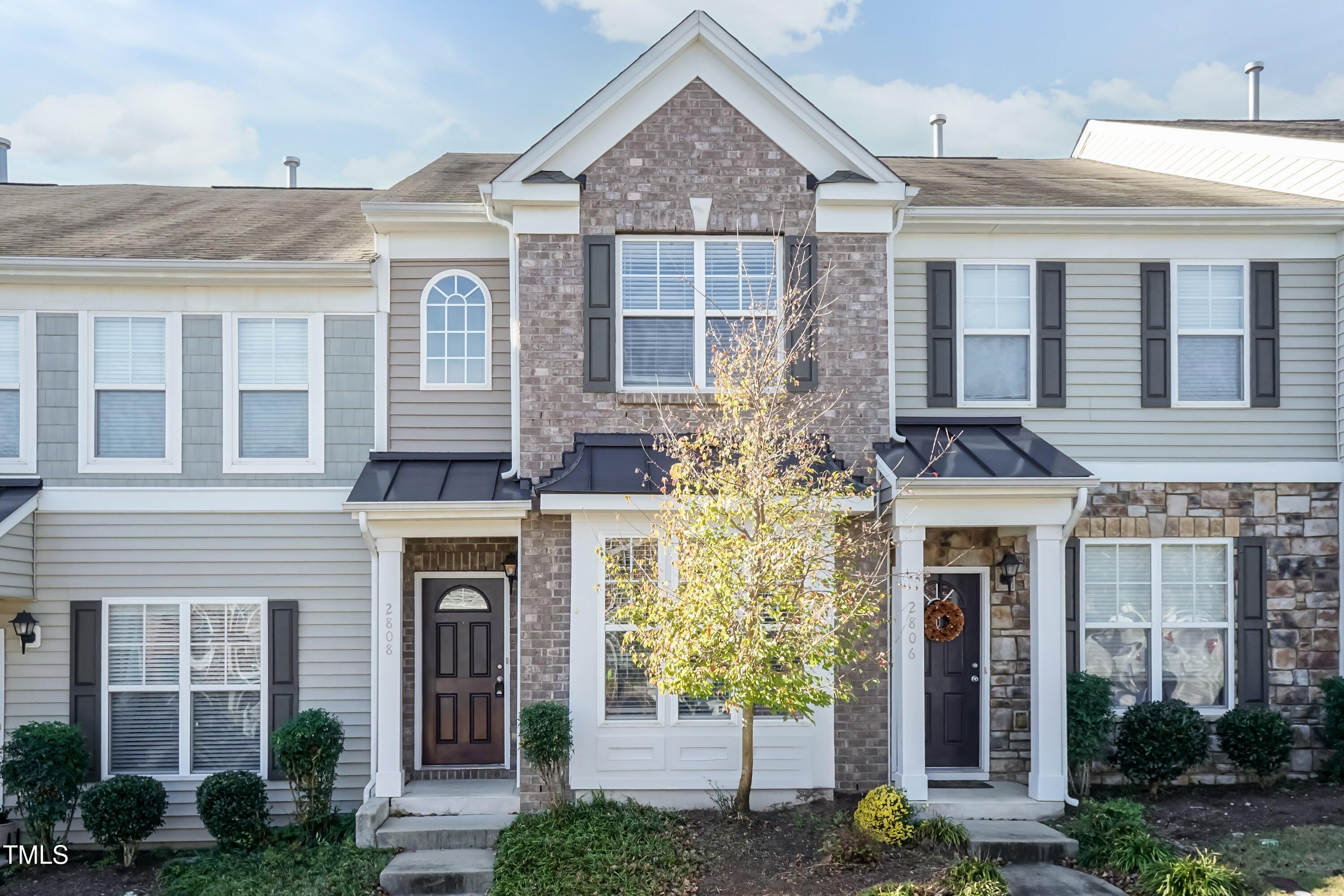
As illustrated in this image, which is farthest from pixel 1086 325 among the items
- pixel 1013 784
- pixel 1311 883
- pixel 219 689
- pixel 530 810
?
pixel 219 689

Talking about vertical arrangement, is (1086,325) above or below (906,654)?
above

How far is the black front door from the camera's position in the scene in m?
9.75

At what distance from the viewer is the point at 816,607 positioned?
24.2ft

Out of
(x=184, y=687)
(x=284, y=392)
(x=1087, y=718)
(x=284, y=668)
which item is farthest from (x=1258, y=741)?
(x=184, y=687)

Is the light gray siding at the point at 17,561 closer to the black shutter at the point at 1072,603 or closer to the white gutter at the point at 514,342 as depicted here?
the white gutter at the point at 514,342

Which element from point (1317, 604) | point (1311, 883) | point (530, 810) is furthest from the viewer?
point (1317, 604)

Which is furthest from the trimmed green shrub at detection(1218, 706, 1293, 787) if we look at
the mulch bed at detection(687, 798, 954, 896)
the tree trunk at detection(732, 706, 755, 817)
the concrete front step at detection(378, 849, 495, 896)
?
the concrete front step at detection(378, 849, 495, 896)

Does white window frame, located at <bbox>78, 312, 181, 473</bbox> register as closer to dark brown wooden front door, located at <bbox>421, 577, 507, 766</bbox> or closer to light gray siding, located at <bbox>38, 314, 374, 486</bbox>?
light gray siding, located at <bbox>38, 314, 374, 486</bbox>

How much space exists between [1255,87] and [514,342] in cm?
1206

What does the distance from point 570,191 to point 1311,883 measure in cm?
813

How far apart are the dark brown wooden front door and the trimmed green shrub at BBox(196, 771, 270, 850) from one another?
5.31 feet

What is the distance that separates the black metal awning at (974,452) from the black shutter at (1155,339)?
1163 mm

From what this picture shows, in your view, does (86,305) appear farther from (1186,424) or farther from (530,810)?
(1186,424)

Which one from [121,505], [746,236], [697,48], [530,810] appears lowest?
[530,810]
